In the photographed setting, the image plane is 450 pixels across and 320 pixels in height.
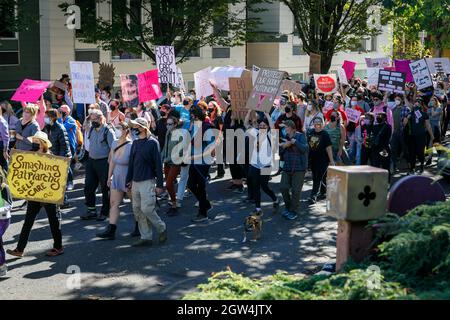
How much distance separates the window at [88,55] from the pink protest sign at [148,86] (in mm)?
10246

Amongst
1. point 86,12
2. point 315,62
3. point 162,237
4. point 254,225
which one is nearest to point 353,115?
point 254,225

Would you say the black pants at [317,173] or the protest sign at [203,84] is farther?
the protest sign at [203,84]

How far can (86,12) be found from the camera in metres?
24.6

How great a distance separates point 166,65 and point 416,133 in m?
5.74

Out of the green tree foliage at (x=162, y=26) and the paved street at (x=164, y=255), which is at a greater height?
the green tree foliage at (x=162, y=26)

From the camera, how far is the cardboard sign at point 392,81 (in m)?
17.1

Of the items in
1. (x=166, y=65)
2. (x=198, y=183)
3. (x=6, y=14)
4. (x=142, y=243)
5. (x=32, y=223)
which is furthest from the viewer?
(x=6, y=14)

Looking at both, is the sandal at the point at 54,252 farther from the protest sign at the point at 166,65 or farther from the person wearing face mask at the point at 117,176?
the protest sign at the point at 166,65

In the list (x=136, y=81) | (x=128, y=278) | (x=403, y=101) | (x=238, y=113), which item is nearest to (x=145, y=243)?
(x=128, y=278)

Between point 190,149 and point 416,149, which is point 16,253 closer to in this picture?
point 190,149

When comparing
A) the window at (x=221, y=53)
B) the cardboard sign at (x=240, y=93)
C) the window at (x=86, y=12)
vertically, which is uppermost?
the window at (x=86, y=12)

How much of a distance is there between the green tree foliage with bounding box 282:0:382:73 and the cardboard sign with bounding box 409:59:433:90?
7102mm

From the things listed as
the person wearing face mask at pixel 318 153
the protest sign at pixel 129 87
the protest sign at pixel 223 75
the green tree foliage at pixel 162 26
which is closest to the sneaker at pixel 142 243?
the person wearing face mask at pixel 318 153
